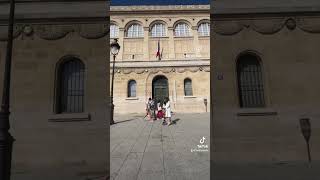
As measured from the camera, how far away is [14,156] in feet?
31.9

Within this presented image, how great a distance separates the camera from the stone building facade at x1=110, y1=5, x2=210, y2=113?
34438 mm

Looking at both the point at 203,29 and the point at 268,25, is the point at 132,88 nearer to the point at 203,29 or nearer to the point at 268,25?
the point at 203,29

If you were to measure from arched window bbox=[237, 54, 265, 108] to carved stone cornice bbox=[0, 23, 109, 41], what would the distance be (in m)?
4.84

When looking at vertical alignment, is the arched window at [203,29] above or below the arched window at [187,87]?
above

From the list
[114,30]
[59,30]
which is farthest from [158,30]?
[59,30]

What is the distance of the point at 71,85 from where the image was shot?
10.6m

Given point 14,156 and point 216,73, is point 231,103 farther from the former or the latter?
point 14,156

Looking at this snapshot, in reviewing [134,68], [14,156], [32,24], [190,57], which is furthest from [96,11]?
[190,57]

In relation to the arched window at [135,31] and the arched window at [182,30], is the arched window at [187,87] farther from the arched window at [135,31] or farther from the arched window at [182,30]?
the arched window at [135,31]

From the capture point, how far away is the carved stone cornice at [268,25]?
10.4m

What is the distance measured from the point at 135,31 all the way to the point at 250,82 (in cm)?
3126

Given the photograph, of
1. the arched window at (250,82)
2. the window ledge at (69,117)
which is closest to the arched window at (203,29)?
the arched window at (250,82)

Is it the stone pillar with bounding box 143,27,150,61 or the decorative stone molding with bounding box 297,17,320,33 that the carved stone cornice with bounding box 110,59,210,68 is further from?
the decorative stone molding with bounding box 297,17,320,33

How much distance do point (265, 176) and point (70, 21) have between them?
7.83 meters
